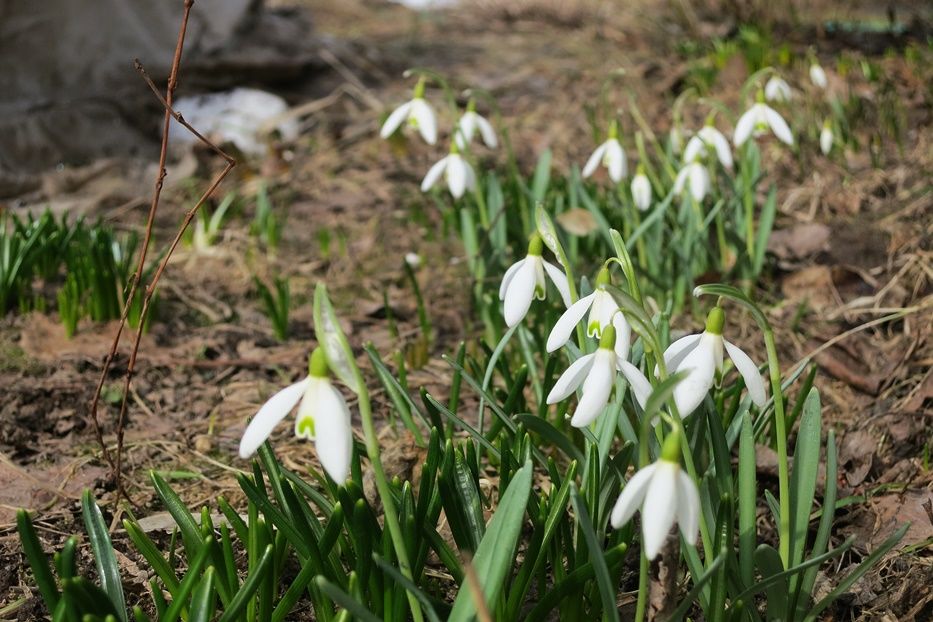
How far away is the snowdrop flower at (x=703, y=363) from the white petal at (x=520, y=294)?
0.99ft

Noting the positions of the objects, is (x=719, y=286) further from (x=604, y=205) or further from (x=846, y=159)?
(x=846, y=159)

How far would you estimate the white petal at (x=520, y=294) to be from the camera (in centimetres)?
163

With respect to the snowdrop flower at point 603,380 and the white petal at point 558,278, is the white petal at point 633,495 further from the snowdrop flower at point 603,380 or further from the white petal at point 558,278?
the white petal at point 558,278

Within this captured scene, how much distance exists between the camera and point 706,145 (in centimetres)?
281

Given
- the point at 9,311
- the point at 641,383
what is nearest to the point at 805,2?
the point at 9,311

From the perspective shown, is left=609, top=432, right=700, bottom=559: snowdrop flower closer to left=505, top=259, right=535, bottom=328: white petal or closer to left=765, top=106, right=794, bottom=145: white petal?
left=505, top=259, right=535, bottom=328: white petal

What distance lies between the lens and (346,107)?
5.13m

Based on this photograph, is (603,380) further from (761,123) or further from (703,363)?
(761,123)

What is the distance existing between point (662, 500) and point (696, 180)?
174cm

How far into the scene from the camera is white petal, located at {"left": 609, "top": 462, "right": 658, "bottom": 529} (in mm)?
1108

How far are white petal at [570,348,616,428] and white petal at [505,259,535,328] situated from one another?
0.33 meters

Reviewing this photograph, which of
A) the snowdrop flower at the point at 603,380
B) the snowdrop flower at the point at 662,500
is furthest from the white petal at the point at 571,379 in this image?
the snowdrop flower at the point at 662,500

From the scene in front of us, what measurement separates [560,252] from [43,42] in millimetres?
3593

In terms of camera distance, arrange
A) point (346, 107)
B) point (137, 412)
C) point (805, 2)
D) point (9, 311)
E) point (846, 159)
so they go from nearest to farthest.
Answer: point (137, 412), point (9, 311), point (846, 159), point (346, 107), point (805, 2)
